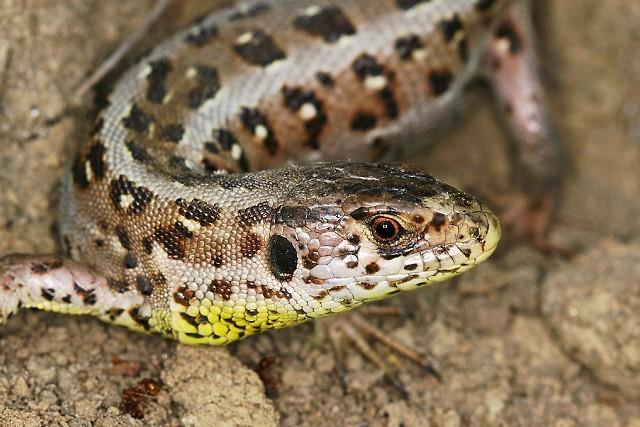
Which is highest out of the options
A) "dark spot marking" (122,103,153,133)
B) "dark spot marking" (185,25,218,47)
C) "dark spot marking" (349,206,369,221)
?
"dark spot marking" (185,25,218,47)

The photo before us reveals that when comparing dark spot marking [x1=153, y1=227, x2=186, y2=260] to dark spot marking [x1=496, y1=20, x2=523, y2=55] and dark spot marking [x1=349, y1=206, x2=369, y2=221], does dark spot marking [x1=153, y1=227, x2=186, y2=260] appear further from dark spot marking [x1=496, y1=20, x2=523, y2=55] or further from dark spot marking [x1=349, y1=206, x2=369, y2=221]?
dark spot marking [x1=496, y1=20, x2=523, y2=55]

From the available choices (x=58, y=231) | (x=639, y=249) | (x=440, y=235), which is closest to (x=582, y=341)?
(x=639, y=249)

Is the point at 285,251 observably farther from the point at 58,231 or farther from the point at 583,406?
the point at 583,406

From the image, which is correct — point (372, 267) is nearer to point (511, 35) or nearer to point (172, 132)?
point (172, 132)

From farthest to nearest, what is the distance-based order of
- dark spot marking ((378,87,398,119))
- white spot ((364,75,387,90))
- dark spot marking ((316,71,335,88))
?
dark spot marking ((378,87,398,119)) < white spot ((364,75,387,90)) < dark spot marking ((316,71,335,88))

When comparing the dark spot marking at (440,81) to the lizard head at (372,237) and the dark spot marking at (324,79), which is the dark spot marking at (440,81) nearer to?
the dark spot marking at (324,79)

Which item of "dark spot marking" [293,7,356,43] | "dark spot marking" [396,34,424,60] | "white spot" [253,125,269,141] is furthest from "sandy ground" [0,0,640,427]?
"dark spot marking" [396,34,424,60]
